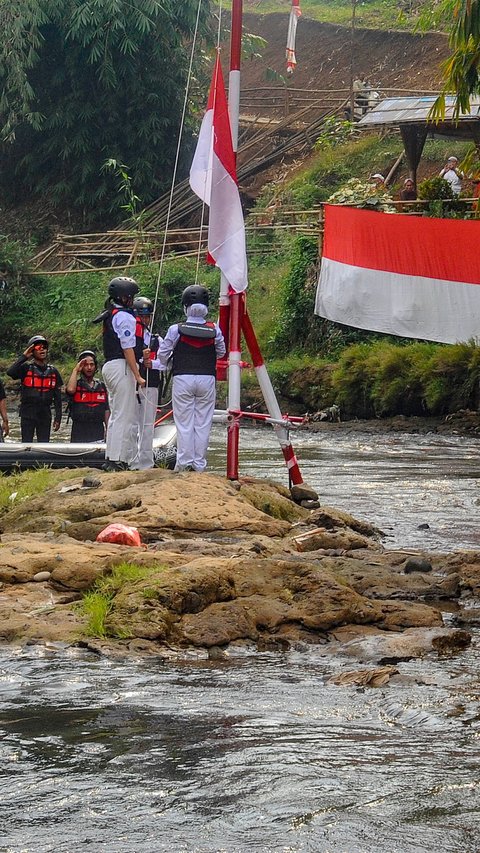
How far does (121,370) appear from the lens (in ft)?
42.0

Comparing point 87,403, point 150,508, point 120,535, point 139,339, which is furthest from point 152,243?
point 120,535

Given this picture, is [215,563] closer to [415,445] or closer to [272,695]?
[272,695]

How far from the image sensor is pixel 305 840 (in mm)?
5117

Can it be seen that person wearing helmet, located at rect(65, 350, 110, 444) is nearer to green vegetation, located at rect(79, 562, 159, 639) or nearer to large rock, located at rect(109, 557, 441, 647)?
green vegetation, located at rect(79, 562, 159, 639)

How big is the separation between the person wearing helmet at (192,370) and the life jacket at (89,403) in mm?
2272

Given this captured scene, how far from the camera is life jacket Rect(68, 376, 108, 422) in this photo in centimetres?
1487

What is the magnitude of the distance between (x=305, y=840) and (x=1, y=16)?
→ 116ft

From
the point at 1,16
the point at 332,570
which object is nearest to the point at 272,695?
the point at 332,570

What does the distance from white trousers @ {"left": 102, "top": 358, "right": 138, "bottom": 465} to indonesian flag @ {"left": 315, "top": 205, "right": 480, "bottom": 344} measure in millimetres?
10352

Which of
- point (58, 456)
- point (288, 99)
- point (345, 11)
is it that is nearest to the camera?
point (58, 456)

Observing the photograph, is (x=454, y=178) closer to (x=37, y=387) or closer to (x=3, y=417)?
(x=3, y=417)

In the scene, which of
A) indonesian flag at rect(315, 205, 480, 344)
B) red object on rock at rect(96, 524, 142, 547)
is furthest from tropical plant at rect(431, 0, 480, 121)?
indonesian flag at rect(315, 205, 480, 344)

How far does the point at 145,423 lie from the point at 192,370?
0.84 meters

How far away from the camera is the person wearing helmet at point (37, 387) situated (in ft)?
49.0
